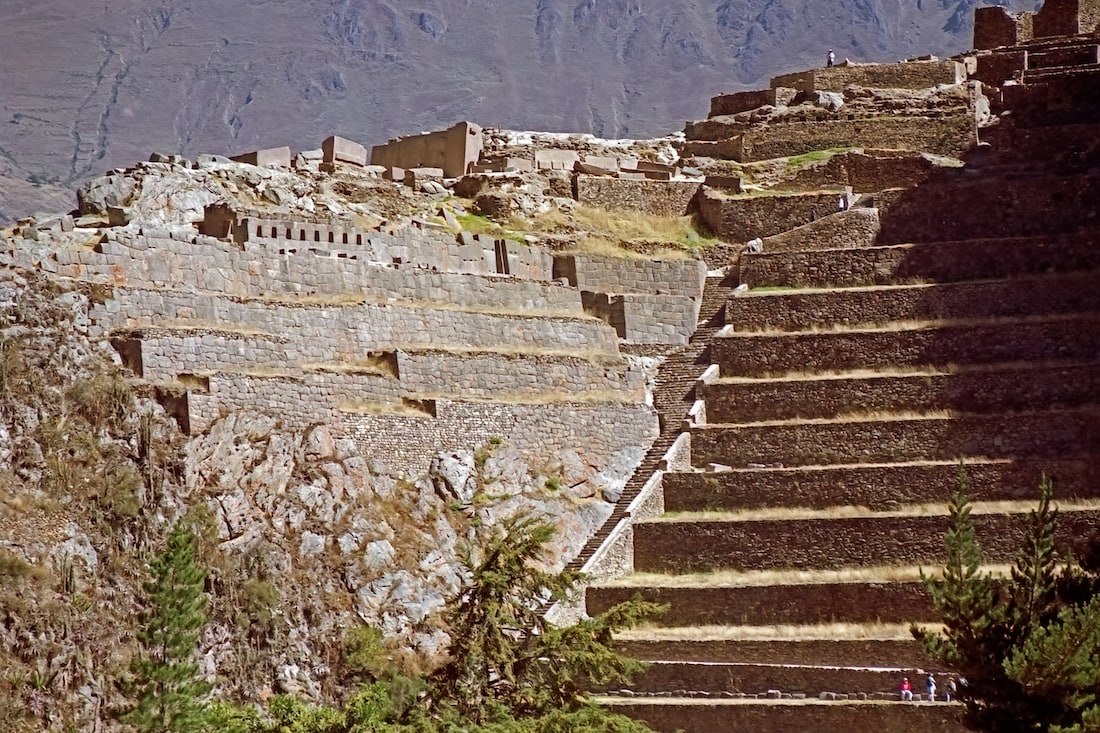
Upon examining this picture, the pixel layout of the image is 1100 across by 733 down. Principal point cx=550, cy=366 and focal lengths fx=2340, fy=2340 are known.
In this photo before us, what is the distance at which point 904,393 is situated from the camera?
51.4 meters

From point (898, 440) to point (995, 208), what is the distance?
9.38 m

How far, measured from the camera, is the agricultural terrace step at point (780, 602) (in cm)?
4656

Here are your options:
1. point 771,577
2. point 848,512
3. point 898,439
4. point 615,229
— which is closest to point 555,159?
point 615,229

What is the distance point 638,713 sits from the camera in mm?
44406

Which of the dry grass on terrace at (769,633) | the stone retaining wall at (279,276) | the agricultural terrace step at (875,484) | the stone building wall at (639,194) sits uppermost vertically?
the stone building wall at (639,194)

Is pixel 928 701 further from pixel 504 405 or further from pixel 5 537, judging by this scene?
pixel 5 537

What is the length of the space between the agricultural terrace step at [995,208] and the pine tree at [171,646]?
2426 centimetres

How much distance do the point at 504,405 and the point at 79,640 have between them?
42.4ft

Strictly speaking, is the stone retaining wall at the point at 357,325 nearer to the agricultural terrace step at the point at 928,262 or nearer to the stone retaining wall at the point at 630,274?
the stone retaining wall at the point at 630,274

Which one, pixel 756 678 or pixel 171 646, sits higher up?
pixel 171 646

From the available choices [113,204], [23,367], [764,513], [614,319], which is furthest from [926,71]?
[23,367]

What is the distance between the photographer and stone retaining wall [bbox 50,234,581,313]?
4609 centimetres

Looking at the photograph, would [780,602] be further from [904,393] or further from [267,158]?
[267,158]

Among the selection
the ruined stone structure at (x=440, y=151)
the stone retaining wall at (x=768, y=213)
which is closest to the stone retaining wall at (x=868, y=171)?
the stone retaining wall at (x=768, y=213)
